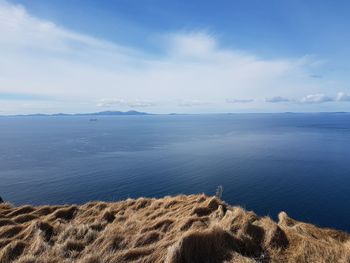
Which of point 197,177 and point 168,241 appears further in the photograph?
point 197,177

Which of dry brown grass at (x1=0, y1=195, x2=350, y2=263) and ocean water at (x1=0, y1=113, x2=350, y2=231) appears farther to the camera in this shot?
ocean water at (x1=0, y1=113, x2=350, y2=231)

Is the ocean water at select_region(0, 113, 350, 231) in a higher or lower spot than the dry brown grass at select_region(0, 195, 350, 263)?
lower

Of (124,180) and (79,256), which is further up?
(79,256)

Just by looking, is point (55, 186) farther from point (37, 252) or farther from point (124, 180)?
point (37, 252)

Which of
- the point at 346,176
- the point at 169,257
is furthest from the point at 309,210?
the point at 169,257

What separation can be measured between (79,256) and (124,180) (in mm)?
51001

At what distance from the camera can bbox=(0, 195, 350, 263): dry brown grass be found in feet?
22.7

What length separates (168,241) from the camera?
7809 millimetres

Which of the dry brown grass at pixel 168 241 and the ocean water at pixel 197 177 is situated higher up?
the dry brown grass at pixel 168 241

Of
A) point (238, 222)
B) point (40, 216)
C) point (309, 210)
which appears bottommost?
point (309, 210)

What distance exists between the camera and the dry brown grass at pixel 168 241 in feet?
22.7

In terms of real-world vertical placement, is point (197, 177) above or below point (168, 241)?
below

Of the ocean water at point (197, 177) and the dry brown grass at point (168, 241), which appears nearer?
the dry brown grass at point (168, 241)

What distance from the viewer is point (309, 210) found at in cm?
4306
